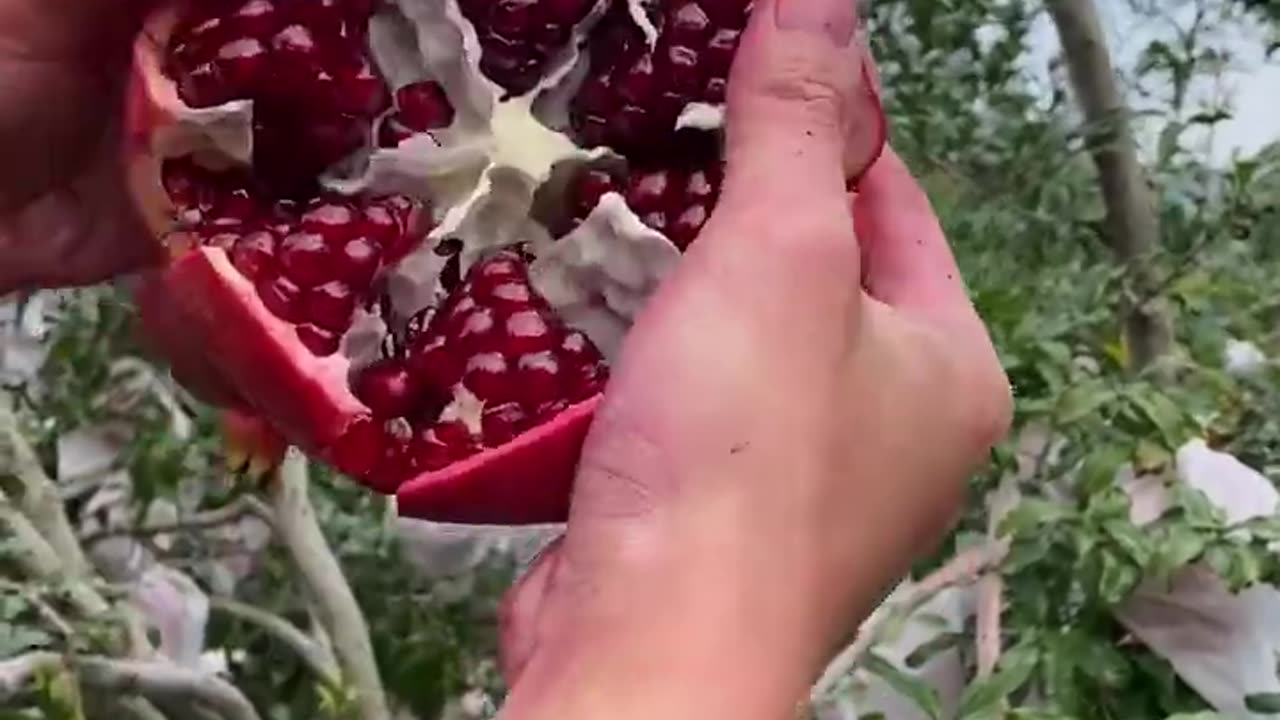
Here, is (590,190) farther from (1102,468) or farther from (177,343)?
(1102,468)

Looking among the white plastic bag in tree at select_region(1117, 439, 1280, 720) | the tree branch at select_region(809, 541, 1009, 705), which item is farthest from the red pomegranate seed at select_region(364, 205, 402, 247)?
the white plastic bag in tree at select_region(1117, 439, 1280, 720)

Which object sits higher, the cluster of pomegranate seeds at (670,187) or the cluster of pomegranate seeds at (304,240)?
the cluster of pomegranate seeds at (670,187)

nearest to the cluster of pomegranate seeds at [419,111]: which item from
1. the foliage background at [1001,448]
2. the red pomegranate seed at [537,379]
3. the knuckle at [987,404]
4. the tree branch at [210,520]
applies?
the red pomegranate seed at [537,379]

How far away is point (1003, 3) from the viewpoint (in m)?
1.92

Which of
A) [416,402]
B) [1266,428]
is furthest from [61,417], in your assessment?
[416,402]

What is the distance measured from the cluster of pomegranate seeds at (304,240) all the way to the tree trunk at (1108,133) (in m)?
1.00

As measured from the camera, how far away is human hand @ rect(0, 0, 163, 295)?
81 cm

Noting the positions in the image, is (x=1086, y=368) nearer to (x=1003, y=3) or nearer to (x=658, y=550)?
(x=1003, y=3)

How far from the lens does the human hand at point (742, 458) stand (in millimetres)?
592

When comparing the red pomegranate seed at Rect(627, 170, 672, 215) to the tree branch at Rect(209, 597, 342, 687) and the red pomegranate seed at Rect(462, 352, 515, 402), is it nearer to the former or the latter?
the red pomegranate seed at Rect(462, 352, 515, 402)

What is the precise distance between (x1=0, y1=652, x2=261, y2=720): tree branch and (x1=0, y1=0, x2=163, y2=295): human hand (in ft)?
1.08

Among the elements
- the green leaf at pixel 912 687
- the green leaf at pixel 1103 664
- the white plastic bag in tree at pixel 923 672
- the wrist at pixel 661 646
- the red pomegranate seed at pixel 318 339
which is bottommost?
the white plastic bag in tree at pixel 923 672

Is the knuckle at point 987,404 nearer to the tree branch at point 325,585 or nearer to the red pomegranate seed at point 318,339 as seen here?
the red pomegranate seed at point 318,339

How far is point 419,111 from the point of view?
686 millimetres
